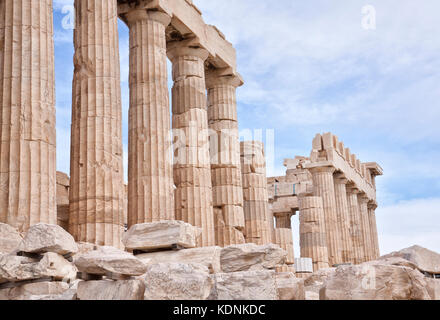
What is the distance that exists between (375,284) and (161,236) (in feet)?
13.9

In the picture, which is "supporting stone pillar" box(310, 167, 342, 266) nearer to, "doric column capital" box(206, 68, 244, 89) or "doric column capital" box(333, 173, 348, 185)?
"doric column capital" box(333, 173, 348, 185)

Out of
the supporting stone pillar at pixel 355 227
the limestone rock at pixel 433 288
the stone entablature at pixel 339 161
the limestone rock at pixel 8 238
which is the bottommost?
the limestone rock at pixel 433 288

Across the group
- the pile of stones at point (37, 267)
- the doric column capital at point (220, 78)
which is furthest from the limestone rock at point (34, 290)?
the doric column capital at point (220, 78)

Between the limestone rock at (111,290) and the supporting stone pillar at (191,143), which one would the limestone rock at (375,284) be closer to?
the limestone rock at (111,290)

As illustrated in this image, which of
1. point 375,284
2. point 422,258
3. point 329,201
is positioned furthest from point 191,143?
point 329,201

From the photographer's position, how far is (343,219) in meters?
38.1

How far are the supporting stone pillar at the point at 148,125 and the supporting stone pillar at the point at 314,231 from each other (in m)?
17.2

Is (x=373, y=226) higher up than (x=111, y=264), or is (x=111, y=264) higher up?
(x=373, y=226)

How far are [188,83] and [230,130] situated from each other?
13.1 ft

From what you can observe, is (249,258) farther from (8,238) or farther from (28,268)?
(8,238)

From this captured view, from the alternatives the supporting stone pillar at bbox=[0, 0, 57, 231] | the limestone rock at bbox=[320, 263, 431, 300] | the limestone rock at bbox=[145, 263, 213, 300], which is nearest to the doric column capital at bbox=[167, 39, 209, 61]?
the supporting stone pillar at bbox=[0, 0, 57, 231]

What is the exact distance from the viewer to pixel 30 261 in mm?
9742

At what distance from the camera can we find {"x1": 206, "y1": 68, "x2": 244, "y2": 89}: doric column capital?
26594 millimetres

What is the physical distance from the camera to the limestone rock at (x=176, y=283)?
796 cm
